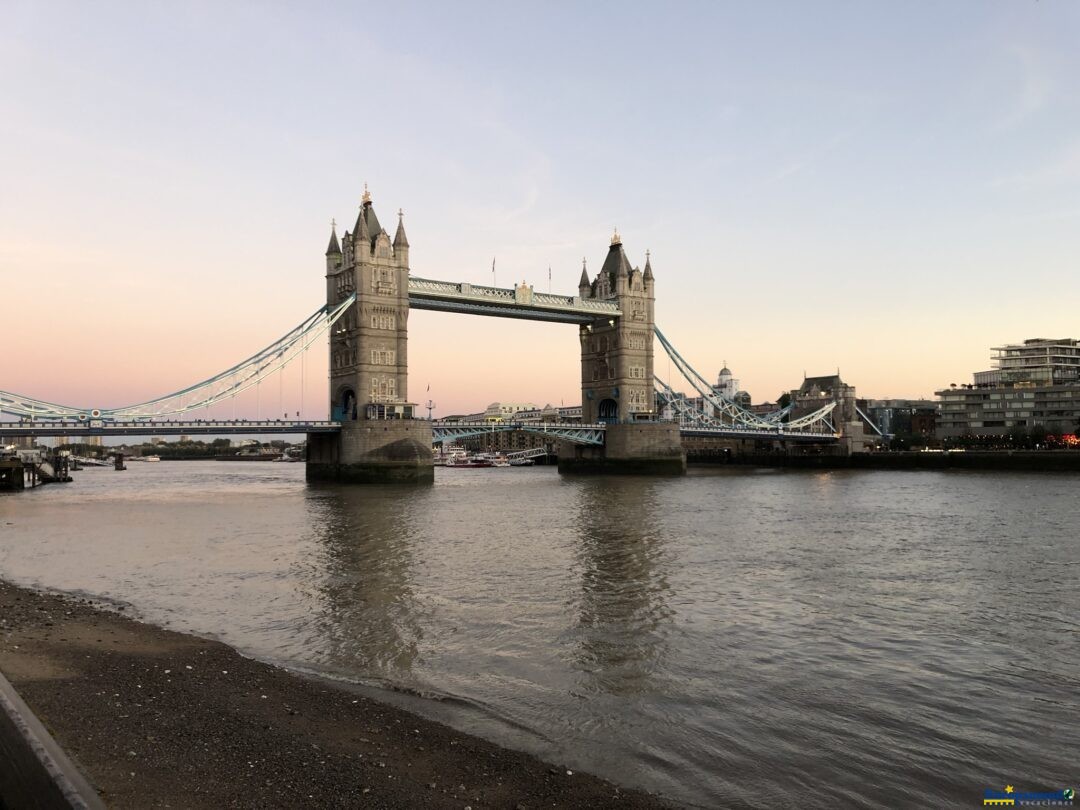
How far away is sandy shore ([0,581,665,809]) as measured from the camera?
6.97 meters

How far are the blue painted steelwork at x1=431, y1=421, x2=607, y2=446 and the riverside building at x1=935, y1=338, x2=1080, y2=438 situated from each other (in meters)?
62.1

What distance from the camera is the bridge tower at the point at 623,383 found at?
251 ft

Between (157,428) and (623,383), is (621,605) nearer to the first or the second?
(157,428)

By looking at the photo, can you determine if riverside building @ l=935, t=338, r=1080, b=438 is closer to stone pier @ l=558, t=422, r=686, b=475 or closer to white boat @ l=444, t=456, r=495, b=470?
stone pier @ l=558, t=422, r=686, b=475

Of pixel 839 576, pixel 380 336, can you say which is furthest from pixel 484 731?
pixel 380 336

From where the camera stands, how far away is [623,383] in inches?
3164

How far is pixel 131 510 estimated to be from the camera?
41500 mm

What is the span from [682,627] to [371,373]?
5119 cm

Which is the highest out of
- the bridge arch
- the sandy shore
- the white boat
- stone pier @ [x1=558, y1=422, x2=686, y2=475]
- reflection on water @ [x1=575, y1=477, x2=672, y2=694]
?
the bridge arch

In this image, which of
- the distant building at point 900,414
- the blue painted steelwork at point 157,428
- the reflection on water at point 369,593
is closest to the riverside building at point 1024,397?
the distant building at point 900,414

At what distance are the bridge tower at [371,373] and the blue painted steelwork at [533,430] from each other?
7045 millimetres

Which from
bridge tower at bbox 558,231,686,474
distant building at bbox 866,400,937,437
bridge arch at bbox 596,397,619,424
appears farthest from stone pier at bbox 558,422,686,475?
distant building at bbox 866,400,937,437

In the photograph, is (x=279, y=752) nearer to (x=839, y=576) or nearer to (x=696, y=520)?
(x=839, y=576)

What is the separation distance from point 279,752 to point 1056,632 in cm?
1357
